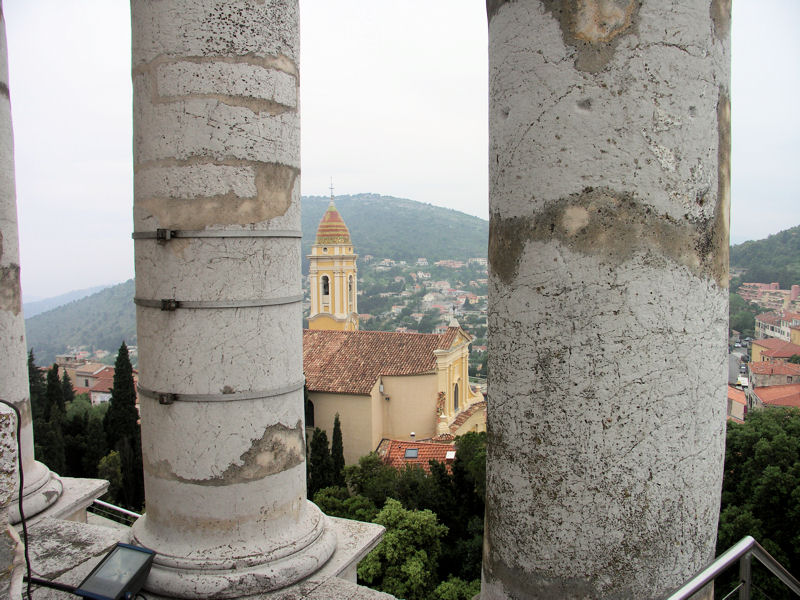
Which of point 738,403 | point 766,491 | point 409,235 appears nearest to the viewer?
point 766,491

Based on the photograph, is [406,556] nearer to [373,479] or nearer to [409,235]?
[373,479]

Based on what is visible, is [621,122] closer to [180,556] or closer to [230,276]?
[230,276]

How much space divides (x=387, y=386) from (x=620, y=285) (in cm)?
2726

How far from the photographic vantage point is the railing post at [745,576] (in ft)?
7.62

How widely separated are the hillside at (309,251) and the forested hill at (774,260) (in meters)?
72.9

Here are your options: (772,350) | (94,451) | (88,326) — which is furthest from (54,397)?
(88,326)

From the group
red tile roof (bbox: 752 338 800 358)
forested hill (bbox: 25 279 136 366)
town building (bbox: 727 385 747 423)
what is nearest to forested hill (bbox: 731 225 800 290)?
red tile roof (bbox: 752 338 800 358)

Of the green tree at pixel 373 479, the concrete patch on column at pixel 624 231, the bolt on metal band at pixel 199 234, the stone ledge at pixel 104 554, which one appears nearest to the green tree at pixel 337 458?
the green tree at pixel 373 479

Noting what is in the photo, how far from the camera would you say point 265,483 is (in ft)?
10.1

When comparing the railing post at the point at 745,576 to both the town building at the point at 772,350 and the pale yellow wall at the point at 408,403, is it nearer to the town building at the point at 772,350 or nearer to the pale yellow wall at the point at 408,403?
the pale yellow wall at the point at 408,403

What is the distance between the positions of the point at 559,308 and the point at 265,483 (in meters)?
1.97

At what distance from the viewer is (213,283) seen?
117 inches

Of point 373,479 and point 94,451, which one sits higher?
point 94,451

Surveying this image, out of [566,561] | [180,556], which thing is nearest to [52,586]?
[180,556]
